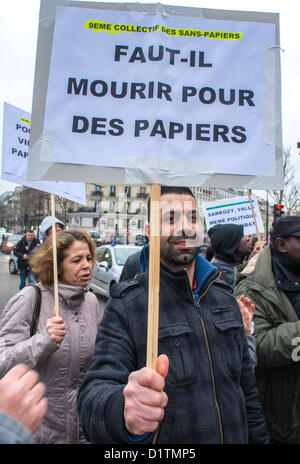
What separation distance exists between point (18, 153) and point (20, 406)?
254 centimetres

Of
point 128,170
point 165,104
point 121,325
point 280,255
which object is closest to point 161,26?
point 165,104

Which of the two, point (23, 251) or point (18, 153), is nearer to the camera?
point (18, 153)

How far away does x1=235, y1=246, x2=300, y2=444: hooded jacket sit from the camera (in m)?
1.99

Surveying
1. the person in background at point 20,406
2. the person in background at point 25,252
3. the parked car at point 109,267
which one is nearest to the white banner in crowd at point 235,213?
the parked car at point 109,267

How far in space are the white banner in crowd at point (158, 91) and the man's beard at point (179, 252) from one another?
327 mm

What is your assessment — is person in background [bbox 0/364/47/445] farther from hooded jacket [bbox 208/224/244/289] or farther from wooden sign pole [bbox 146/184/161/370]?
hooded jacket [bbox 208/224/244/289]

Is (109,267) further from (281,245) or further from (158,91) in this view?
(158,91)

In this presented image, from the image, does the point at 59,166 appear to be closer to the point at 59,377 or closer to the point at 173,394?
the point at 173,394

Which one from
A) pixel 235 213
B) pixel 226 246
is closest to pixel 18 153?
pixel 226 246

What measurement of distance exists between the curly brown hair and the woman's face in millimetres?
34

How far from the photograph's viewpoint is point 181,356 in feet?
4.63

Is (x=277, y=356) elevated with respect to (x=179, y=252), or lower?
lower

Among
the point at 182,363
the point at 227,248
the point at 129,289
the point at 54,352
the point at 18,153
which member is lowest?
the point at 54,352
